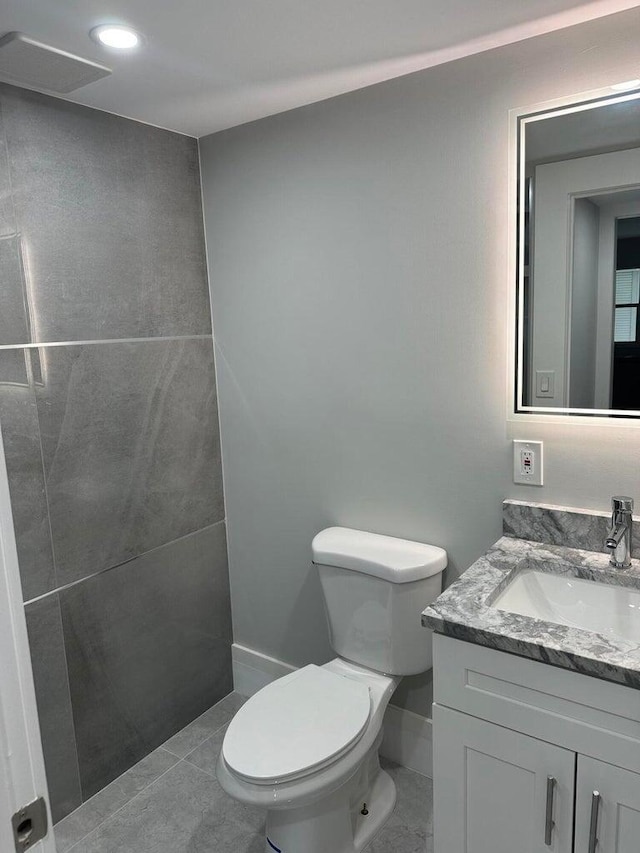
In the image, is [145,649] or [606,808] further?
[145,649]

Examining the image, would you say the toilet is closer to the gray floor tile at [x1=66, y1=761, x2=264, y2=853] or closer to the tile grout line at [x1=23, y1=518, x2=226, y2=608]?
the gray floor tile at [x1=66, y1=761, x2=264, y2=853]

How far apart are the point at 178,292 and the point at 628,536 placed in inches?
67.5

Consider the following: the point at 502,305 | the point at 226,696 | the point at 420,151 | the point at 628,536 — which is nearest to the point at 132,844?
the point at 226,696

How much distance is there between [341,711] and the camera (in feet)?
5.88

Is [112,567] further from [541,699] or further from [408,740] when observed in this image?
[541,699]

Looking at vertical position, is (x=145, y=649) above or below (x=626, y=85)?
below

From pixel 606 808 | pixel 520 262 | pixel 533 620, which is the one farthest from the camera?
pixel 520 262

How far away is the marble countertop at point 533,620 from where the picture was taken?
1.23 metres

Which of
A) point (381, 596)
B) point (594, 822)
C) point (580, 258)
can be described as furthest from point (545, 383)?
point (594, 822)

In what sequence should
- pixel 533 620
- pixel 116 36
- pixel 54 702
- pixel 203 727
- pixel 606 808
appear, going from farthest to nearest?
1. pixel 203 727
2. pixel 54 702
3. pixel 116 36
4. pixel 533 620
5. pixel 606 808

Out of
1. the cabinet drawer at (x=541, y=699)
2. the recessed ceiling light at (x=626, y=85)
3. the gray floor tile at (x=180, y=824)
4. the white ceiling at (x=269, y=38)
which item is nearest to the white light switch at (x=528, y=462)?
the cabinet drawer at (x=541, y=699)

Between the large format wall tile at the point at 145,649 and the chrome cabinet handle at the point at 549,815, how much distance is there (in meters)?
1.47

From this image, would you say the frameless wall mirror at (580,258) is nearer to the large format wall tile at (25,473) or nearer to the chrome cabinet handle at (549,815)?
the chrome cabinet handle at (549,815)

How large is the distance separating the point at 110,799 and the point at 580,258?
2277 millimetres
